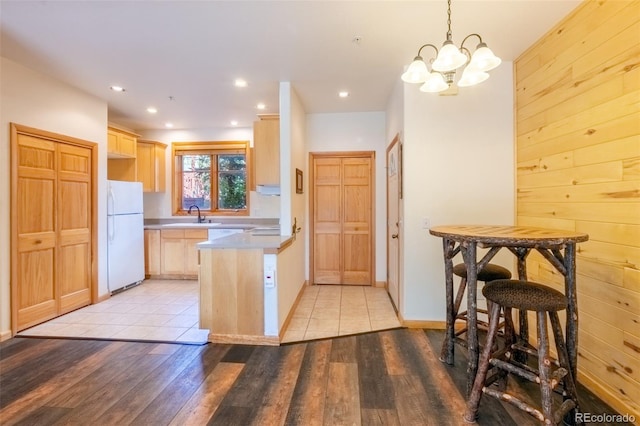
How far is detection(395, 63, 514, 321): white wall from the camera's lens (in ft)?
9.77

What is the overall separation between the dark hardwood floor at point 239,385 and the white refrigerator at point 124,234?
1505mm

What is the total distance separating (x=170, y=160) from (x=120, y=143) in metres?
1.01

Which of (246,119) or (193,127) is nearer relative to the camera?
(246,119)

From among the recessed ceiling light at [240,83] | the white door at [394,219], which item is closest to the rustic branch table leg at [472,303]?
the white door at [394,219]

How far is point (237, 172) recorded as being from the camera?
18.3 feet

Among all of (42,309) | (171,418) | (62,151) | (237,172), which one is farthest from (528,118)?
(42,309)

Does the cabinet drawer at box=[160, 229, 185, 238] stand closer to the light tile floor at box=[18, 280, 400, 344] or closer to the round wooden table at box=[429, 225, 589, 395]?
the light tile floor at box=[18, 280, 400, 344]

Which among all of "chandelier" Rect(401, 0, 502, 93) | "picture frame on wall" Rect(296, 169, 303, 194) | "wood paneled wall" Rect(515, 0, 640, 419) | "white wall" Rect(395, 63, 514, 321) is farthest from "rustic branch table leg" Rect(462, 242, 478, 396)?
"picture frame on wall" Rect(296, 169, 303, 194)

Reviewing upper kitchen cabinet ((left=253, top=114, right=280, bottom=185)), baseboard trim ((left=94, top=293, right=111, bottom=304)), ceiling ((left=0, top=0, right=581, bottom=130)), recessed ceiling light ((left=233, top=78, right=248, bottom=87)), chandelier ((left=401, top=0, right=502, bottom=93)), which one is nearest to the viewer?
chandelier ((left=401, top=0, right=502, bottom=93))

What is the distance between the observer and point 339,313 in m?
3.51

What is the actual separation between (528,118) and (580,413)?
87.3 inches

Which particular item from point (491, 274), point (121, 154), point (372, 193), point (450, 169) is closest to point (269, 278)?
point (491, 274)

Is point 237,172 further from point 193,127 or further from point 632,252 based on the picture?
point 632,252

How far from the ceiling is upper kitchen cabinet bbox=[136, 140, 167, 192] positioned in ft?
4.79
